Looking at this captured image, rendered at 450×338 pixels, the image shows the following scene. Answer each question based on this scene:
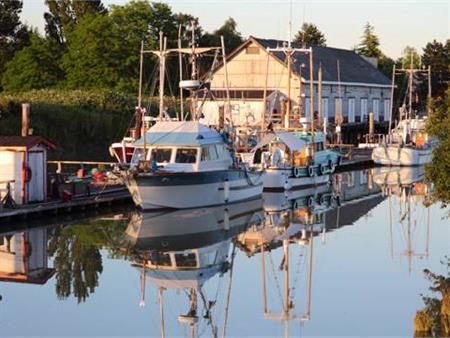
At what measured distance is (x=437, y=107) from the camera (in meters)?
28.2

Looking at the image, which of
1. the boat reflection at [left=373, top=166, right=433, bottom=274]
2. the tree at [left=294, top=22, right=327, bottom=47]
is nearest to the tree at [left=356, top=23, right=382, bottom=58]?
the tree at [left=294, top=22, right=327, bottom=47]

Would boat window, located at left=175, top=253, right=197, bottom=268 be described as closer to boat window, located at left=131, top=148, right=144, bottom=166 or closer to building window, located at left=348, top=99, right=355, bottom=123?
boat window, located at left=131, top=148, right=144, bottom=166

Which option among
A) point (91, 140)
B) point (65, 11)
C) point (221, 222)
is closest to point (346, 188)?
point (221, 222)

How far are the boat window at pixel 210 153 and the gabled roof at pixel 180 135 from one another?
8.6 inches

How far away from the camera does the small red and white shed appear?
32.6 meters

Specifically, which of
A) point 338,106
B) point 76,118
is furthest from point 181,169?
point 338,106

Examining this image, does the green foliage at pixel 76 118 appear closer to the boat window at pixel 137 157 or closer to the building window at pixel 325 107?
the building window at pixel 325 107

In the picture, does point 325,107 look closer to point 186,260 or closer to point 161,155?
point 161,155

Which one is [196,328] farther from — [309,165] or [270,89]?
[270,89]

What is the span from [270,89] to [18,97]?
676 inches

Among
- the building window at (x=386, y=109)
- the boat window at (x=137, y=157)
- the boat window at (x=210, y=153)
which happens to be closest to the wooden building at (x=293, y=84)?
the building window at (x=386, y=109)

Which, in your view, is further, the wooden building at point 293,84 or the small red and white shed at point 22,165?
the wooden building at point 293,84

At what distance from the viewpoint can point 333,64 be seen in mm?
78875

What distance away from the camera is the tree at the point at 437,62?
350 feet
